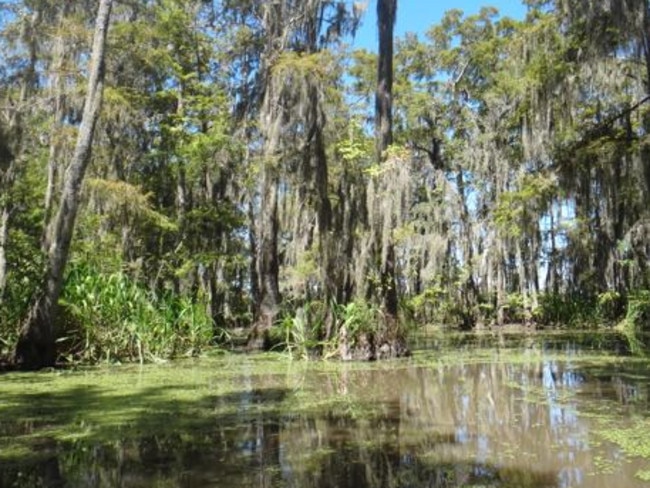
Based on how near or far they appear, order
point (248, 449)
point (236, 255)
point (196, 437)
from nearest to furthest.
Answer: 1. point (248, 449)
2. point (196, 437)
3. point (236, 255)

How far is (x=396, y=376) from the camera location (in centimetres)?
833

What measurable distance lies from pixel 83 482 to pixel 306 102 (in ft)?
29.8

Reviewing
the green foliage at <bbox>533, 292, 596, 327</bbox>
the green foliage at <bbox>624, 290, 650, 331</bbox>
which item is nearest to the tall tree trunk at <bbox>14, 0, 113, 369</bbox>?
the green foliage at <bbox>624, 290, 650, 331</bbox>

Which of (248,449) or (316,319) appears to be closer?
(248,449)

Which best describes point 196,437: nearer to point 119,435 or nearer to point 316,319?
point 119,435

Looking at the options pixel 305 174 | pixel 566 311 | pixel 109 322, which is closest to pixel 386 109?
pixel 305 174

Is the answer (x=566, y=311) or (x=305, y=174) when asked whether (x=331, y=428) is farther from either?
(x=566, y=311)

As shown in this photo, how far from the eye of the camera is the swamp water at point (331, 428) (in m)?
3.78

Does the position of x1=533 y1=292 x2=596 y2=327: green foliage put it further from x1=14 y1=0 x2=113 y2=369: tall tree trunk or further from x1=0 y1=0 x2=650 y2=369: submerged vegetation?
x1=14 y1=0 x2=113 y2=369: tall tree trunk

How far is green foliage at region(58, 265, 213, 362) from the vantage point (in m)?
10.0

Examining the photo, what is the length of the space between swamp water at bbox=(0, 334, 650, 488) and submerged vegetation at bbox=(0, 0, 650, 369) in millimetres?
2220

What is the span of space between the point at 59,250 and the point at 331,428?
21.3ft

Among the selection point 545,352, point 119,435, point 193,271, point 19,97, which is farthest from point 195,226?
point 119,435

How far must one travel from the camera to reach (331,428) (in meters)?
5.09
